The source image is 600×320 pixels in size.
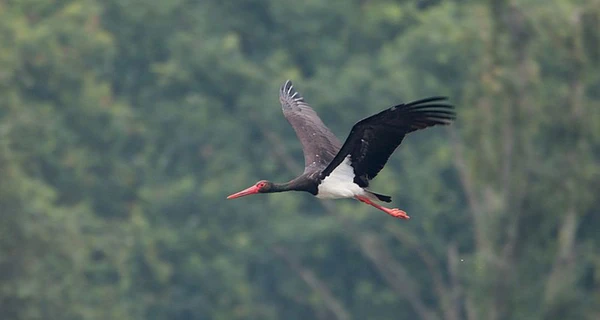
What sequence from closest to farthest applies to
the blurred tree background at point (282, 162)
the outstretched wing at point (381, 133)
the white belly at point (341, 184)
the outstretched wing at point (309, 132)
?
the outstretched wing at point (381, 133) → the white belly at point (341, 184) → the outstretched wing at point (309, 132) → the blurred tree background at point (282, 162)

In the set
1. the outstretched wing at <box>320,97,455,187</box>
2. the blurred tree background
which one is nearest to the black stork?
the outstretched wing at <box>320,97,455,187</box>

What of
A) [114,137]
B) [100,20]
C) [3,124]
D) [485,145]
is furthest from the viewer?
[100,20]

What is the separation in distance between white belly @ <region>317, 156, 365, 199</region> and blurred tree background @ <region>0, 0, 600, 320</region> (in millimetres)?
11829

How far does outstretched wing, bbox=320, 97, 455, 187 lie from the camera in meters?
12.2

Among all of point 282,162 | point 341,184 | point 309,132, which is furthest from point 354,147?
point 282,162

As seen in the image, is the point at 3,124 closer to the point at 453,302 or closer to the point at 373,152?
the point at 453,302

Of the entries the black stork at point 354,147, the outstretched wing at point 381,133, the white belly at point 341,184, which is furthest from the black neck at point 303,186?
the outstretched wing at point 381,133

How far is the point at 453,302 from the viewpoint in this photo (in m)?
29.7

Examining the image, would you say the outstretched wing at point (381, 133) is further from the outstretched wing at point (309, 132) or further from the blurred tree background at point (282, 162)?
the blurred tree background at point (282, 162)

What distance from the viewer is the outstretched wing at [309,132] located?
14.4 metres

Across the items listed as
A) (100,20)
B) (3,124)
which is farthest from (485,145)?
(100,20)

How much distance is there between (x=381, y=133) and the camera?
12.7 m

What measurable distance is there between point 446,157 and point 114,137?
310 inches

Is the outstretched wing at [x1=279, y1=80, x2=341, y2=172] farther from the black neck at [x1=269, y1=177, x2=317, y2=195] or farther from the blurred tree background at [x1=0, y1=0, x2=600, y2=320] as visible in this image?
the blurred tree background at [x1=0, y1=0, x2=600, y2=320]
